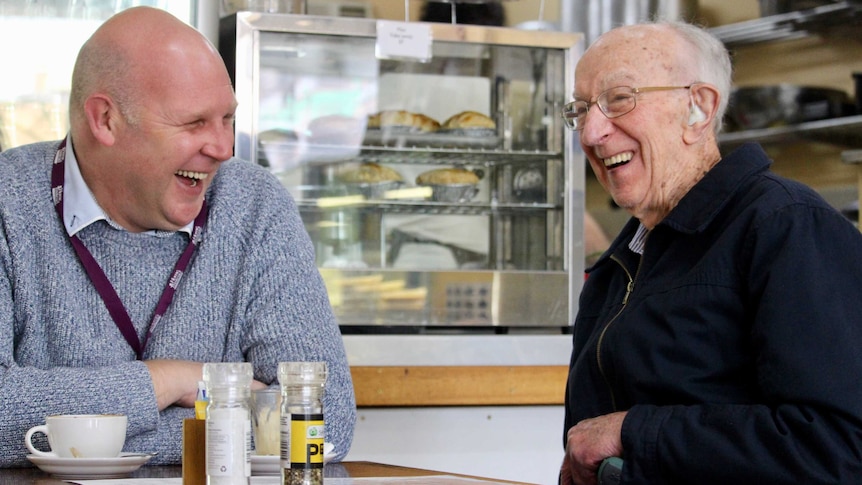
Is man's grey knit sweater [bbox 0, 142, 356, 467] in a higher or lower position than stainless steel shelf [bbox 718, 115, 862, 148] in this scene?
lower

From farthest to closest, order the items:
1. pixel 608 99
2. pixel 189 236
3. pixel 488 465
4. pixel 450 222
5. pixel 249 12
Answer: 1. pixel 450 222
2. pixel 249 12
3. pixel 488 465
4. pixel 189 236
5. pixel 608 99

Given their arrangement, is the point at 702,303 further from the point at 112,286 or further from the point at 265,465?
the point at 112,286

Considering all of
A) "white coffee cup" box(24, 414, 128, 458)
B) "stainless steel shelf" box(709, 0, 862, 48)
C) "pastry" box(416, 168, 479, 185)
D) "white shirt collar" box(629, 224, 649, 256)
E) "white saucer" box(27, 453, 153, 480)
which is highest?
"stainless steel shelf" box(709, 0, 862, 48)

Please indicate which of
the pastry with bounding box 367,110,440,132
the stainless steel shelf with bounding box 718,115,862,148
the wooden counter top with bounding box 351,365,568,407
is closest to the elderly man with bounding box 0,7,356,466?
the wooden counter top with bounding box 351,365,568,407

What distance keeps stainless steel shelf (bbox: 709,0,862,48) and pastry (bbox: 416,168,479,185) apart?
173 cm

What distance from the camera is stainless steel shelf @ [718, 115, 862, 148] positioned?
4664 mm

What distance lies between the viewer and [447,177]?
13.0 feet

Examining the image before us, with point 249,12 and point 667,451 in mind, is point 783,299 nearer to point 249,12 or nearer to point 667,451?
point 667,451

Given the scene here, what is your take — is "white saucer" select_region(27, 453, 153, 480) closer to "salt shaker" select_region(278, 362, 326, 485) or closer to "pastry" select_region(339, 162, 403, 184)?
"salt shaker" select_region(278, 362, 326, 485)

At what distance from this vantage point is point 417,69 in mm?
4039

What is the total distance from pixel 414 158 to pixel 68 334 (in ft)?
7.12

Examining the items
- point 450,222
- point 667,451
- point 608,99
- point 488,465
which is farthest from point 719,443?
point 450,222

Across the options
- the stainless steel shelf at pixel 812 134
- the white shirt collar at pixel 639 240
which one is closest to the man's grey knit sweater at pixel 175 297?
the white shirt collar at pixel 639 240

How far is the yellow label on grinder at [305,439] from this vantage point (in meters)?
1.10
